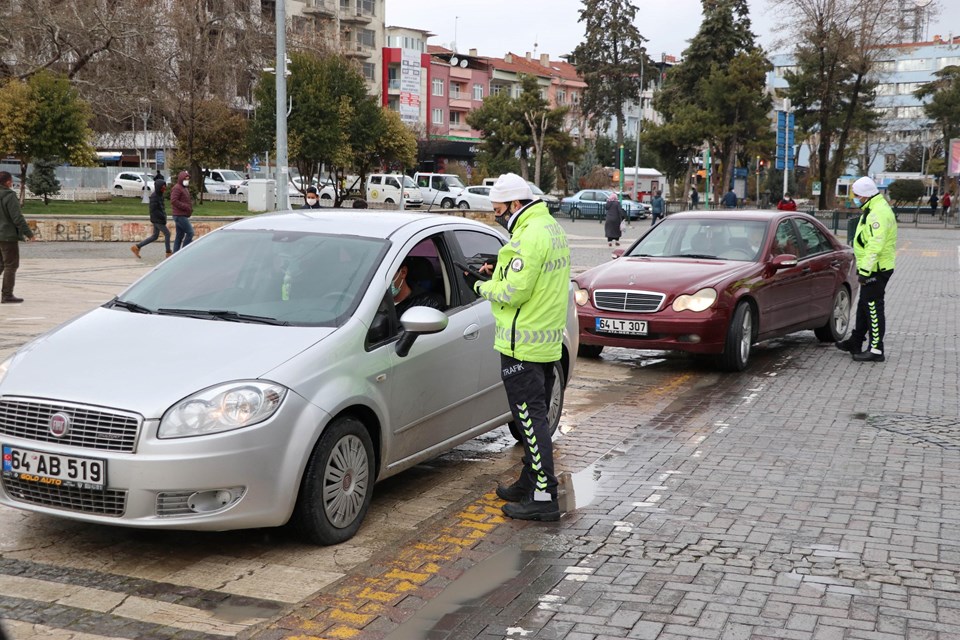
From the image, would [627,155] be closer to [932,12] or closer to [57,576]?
[932,12]

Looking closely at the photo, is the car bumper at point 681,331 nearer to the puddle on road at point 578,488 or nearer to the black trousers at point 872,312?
the black trousers at point 872,312

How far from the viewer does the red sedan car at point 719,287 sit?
1044 centimetres

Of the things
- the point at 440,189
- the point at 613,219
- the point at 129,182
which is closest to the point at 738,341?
the point at 613,219

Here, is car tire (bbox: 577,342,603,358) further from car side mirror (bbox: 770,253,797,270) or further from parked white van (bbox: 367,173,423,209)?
parked white van (bbox: 367,173,423,209)

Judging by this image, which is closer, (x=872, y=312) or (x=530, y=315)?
(x=530, y=315)

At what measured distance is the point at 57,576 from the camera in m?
4.77

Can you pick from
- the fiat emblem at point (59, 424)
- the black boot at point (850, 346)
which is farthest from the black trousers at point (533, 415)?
the black boot at point (850, 346)

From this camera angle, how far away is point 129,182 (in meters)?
55.6

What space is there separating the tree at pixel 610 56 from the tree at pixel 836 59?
100ft

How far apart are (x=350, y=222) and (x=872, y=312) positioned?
6.94 m

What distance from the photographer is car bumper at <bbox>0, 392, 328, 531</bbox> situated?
4652 millimetres

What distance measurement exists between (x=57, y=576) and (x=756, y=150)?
2544 inches

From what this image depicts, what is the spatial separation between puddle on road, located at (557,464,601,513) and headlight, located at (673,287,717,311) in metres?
3.69

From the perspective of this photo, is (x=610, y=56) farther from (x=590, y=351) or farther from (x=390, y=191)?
(x=590, y=351)
